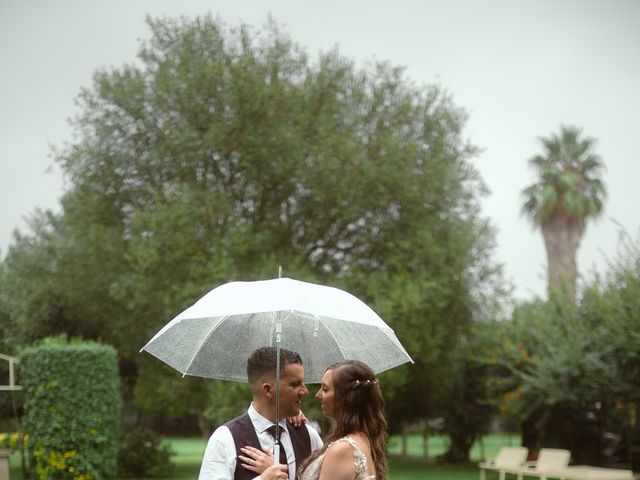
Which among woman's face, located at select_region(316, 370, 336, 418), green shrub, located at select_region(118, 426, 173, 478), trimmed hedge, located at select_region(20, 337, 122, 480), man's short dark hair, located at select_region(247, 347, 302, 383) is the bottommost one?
green shrub, located at select_region(118, 426, 173, 478)

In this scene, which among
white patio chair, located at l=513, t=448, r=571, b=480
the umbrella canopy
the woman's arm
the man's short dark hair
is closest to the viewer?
the woman's arm

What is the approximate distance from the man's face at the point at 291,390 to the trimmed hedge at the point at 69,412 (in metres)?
14.7

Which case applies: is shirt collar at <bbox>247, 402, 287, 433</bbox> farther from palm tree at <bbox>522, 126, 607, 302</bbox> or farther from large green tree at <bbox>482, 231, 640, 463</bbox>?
palm tree at <bbox>522, 126, 607, 302</bbox>

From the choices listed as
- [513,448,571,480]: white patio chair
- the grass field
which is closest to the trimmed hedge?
the grass field

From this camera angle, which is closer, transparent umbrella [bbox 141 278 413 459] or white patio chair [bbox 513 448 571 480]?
transparent umbrella [bbox 141 278 413 459]

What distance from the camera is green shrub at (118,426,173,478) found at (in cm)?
2397

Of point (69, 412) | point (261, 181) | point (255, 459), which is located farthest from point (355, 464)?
point (261, 181)

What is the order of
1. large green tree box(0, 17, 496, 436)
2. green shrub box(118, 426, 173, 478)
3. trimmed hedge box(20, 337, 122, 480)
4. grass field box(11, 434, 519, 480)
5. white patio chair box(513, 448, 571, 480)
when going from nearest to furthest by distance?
trimmed hedge box(20, 337, 122, 480), white patio chair box(513, 448, 571, 480), large green tree box(0, 17, 496, 436), green shrub box(118, 426, 173, 478), grass field box(11, 434, 519, 480)

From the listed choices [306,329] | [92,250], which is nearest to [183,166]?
[92,250]

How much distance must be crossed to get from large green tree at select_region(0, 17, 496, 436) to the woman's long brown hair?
56.5ft

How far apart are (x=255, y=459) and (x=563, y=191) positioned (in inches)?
1496

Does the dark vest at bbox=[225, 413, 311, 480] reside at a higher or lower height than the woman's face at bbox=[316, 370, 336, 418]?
lower

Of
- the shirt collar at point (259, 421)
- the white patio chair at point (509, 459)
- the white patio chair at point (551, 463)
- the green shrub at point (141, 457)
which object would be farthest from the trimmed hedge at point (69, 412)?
the shirt collar at point (259, 421)

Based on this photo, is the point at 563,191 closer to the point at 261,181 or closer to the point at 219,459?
the point at 261,181
